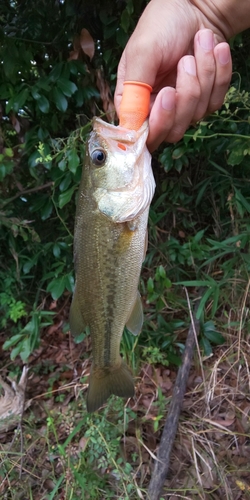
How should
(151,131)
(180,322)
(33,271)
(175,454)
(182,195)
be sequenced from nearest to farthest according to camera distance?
(151,131) → (175,454) → (180,322) → (182,195) → (33,271)

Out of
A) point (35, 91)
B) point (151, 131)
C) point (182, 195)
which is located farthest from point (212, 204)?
point (151, 131)

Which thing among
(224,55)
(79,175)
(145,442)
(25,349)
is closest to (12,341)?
(25,349)

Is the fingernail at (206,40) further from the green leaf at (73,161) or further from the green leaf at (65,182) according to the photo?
the green leaf at (65,182)

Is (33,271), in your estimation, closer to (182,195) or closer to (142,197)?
(182,195)

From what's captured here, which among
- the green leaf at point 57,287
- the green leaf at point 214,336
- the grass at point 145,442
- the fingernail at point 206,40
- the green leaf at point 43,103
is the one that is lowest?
the grass at point 145,442

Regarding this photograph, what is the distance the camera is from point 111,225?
1.34 metres

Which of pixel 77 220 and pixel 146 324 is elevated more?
pixel 77 220

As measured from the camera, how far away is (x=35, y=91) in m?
2.28

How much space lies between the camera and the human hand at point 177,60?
127cm

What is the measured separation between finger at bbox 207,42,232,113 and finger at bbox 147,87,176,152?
0.62ft

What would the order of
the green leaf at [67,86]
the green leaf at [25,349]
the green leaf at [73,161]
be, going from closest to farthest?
1. the green leaf at [73,161]
2. the green leaf at [67,86]
3. the green leaf at [25,349]

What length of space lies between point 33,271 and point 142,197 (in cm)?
200

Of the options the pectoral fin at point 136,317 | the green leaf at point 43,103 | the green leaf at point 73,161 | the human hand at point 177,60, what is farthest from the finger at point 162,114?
the green leaf at point 43,103

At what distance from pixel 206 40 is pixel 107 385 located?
1347 millimetres
